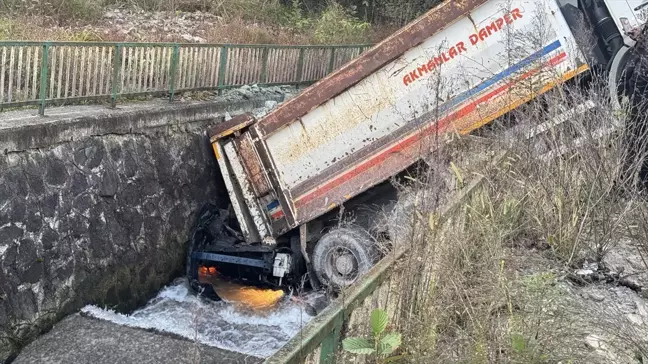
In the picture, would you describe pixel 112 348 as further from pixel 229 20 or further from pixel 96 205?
pixel 229 20

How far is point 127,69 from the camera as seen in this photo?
7.04 metres

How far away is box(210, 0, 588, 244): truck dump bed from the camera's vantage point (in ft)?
19.5

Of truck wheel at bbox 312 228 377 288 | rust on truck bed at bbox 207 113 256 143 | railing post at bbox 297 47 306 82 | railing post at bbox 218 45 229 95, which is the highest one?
railing post at bbox 218 45 229 95

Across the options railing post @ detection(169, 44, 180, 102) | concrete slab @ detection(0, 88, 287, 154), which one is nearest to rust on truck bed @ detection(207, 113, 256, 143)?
concrete slab @ detection(0, 88, 287, 154)

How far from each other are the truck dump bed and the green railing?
1.39 meters

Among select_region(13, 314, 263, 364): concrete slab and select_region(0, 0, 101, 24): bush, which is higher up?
select_region(0, 0, 101, 24): bush

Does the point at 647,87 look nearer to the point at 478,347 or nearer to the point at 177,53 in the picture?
the point at 478,347

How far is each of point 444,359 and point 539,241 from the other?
205cm

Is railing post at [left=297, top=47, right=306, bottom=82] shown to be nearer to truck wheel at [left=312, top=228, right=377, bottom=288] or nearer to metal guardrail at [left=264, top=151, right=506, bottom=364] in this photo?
truck wheel at [left=312, top=228, right=377, bottom=288]

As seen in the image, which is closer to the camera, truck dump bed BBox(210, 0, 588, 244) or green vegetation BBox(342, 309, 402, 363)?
green vegetation BBox(342, 309, 402, 363)

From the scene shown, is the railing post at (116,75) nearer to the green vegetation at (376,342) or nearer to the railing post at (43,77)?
the railing post at (43,77)

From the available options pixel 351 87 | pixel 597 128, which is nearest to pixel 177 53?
pixel 351 87

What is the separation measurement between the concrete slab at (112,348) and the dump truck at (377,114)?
1.60 meters

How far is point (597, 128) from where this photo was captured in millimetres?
4734
